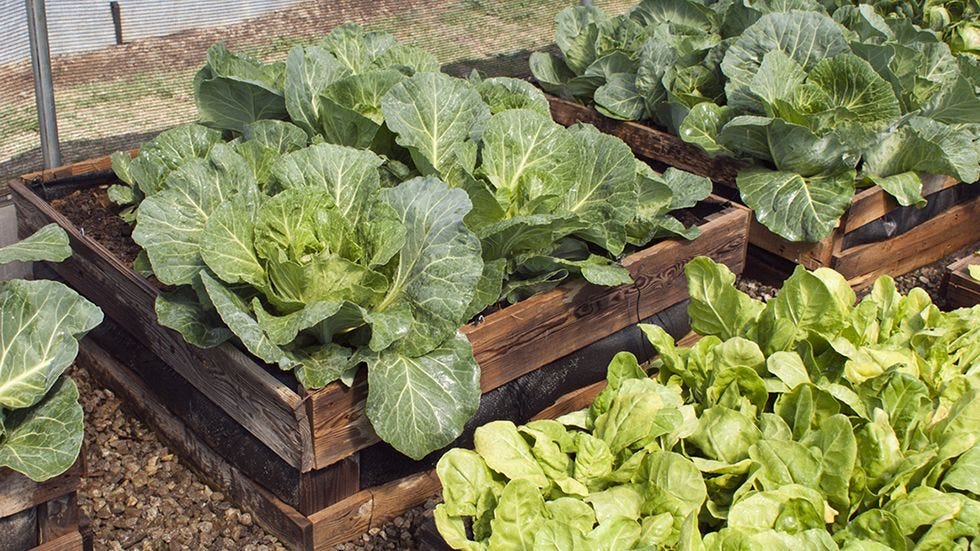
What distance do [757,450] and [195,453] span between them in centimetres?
182

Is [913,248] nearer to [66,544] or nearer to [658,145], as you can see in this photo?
[658,145]

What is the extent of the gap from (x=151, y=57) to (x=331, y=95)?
200 centimetres

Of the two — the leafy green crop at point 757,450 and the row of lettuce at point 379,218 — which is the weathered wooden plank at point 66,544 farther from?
the leafy green crop at point 757,450

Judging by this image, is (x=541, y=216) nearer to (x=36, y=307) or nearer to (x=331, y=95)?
(x=331, y=95)

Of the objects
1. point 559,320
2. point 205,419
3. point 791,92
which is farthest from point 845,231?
point 205,419

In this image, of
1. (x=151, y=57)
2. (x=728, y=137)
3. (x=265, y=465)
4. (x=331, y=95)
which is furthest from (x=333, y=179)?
(x=151, y=57)

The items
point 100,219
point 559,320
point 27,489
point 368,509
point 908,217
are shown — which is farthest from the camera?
point 908,217

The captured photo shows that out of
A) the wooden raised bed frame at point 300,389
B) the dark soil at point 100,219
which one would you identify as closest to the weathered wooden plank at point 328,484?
the wooden raised bed frame at point 300,389

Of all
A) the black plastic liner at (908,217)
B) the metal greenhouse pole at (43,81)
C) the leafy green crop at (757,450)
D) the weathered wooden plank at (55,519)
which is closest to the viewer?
the leafy green crop at (757,450)

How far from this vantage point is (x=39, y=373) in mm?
2559

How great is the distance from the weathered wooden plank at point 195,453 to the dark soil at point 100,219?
364 millimetres

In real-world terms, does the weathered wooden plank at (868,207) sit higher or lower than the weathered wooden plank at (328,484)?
higher

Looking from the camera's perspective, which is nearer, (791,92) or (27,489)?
(27,489)

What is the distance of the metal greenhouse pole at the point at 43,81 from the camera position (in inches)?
150
